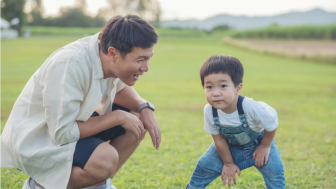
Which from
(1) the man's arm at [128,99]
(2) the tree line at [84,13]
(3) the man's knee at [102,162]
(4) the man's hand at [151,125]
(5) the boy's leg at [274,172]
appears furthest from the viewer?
(2) the tree line at [84,13]

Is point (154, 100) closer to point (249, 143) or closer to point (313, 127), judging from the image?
point (313, 127)

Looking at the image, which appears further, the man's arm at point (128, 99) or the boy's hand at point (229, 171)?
the man's arm at point (128, 99)

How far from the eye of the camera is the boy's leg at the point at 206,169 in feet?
9.32

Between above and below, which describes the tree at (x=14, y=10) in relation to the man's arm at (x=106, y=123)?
below

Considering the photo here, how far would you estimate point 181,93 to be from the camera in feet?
34.8

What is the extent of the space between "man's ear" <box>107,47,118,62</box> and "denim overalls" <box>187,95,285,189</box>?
816 millimetres

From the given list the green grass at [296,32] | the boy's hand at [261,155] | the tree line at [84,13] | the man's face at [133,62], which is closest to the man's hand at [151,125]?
the man's face at [133,62]

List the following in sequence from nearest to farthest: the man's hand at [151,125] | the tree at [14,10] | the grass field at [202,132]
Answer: the man's hand at [151,125] → the grass field at [202,132] → the tree at [14,10]

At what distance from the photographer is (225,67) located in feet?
8.48

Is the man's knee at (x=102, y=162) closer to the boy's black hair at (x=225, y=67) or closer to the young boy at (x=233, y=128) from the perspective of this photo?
the young boy at (x=233, y=128)

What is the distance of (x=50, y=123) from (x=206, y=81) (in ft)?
3.64

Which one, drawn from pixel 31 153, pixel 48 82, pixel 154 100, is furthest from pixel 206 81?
pixel 154 100

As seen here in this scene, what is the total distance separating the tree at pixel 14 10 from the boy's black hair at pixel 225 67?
44344 millimetres

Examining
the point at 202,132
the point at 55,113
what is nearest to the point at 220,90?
the point at 55,113
